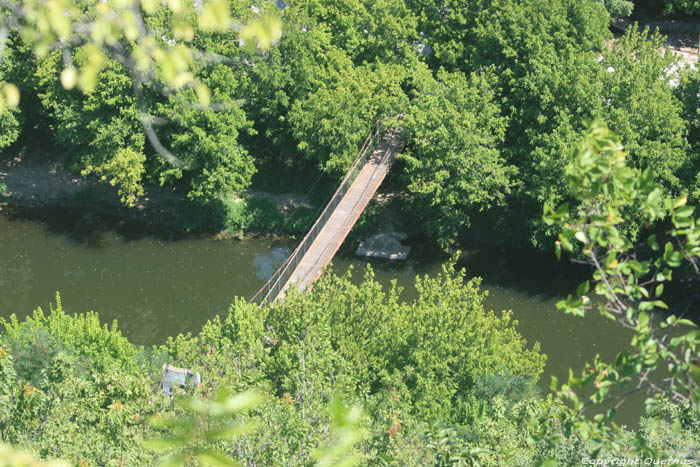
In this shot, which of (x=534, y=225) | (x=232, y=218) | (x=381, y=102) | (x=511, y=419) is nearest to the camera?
(x=511, y=419)

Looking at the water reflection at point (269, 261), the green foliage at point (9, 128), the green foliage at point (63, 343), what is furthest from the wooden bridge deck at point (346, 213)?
the green foliage at point (9, 128)

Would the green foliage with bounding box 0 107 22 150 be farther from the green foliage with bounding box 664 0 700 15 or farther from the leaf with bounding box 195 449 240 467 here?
the leaf with bounding box 195 449 240 467

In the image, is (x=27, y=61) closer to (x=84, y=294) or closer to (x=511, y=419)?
(x=84, y=294)

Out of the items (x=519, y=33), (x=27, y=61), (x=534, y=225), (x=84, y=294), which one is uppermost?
(x=519, y=33)

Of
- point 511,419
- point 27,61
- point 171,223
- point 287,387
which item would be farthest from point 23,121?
point 511,419

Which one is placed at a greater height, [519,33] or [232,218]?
[519,33]

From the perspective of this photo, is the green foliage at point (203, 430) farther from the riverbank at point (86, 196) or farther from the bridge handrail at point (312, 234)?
the riverbank at point (86, 196)
